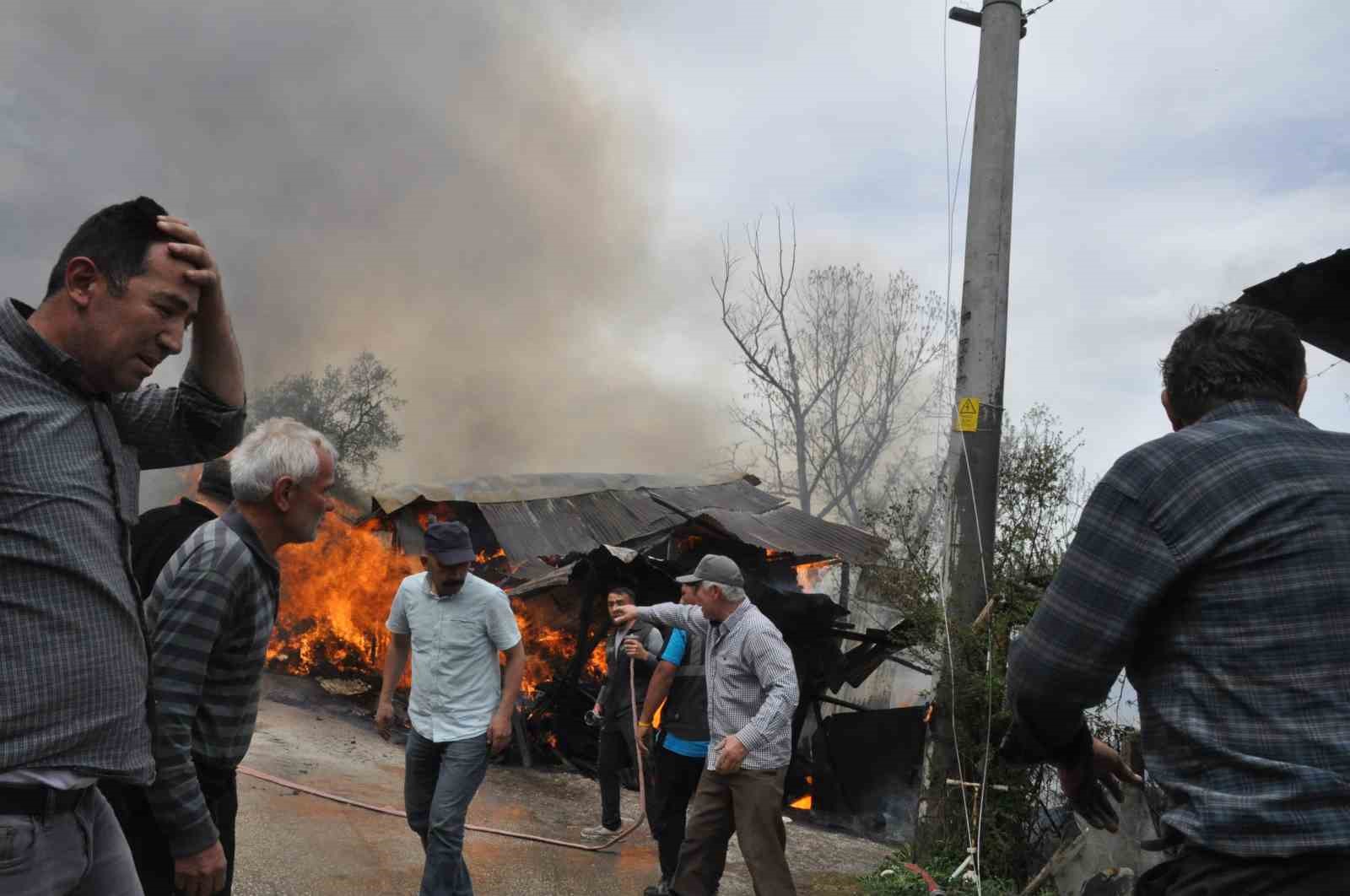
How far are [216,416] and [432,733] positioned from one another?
268 centimetres

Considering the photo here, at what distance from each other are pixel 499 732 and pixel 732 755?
1.13 metres

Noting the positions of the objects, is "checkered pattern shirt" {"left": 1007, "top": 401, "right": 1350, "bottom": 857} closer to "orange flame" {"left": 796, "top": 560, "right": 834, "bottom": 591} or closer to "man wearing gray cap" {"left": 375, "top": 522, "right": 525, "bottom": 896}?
"man wearing gray cap" {"left": 375, "top": 522, "right": 525, "bottom": 896}

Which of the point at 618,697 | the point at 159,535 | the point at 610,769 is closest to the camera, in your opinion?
the point at 159,535

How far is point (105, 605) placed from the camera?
177cm

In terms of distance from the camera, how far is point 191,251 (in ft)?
6.47

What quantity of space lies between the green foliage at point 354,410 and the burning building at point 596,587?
9796 millimetres

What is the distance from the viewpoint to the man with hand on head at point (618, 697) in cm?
756

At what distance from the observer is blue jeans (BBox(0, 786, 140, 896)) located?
1.63m

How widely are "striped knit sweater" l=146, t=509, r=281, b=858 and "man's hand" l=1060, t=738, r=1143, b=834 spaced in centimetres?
195

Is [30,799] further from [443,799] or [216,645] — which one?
[443,799]

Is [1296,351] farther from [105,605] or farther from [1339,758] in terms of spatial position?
[105,605]

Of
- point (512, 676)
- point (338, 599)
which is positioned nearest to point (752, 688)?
point (512, 676)

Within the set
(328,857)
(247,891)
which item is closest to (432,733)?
(247,891)

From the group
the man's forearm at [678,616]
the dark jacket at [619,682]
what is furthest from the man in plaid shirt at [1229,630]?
the dark jacket at [619,682]
